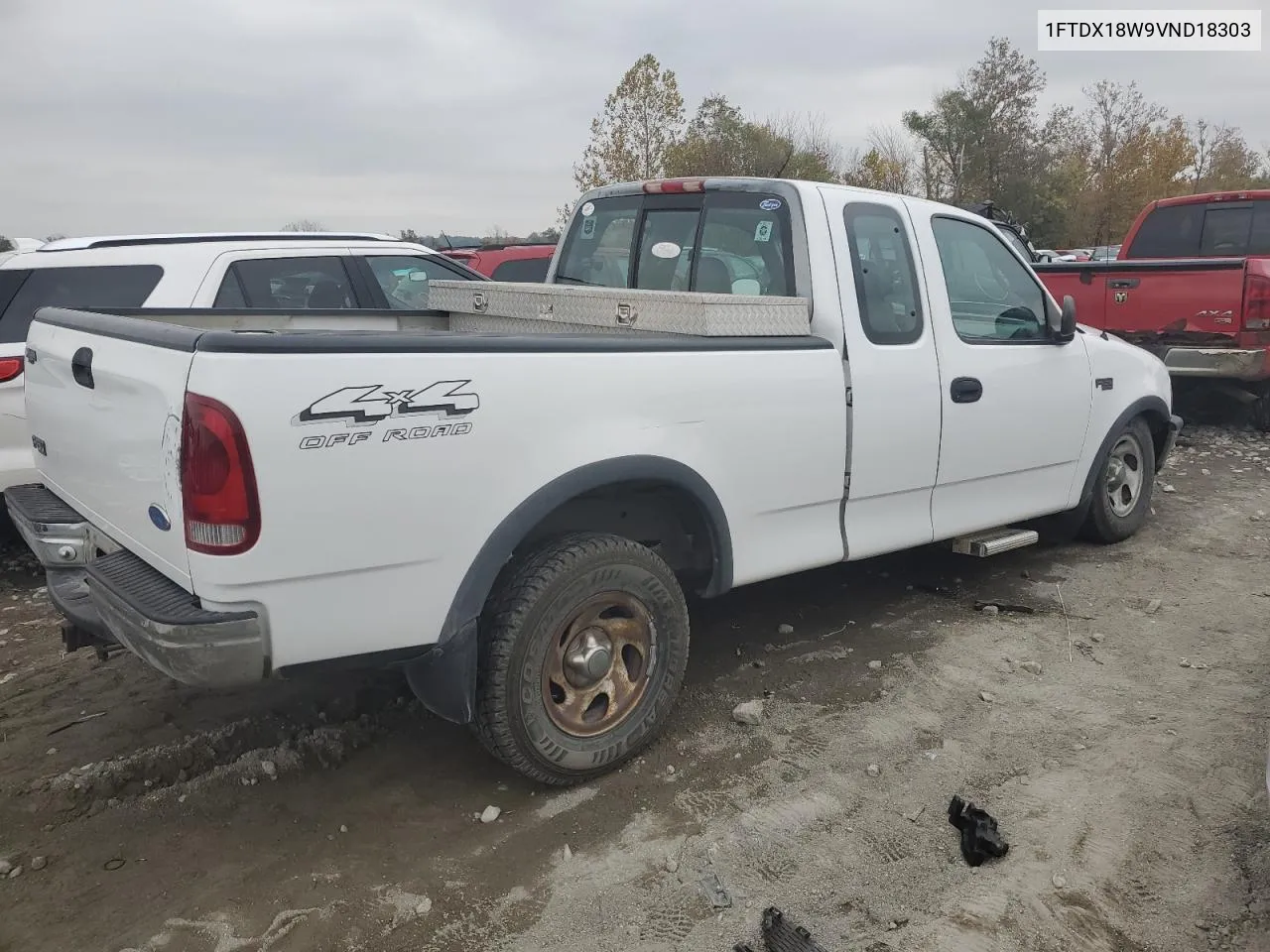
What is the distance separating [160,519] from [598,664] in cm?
143

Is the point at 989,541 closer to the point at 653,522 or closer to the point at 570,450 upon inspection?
the point at 653,522

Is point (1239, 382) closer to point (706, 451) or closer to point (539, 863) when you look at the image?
point (706, 451)

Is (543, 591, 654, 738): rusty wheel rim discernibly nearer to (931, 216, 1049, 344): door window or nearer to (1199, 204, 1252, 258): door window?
(931, 216, 1049, 344): door window

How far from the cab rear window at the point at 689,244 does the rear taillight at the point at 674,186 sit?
2cm

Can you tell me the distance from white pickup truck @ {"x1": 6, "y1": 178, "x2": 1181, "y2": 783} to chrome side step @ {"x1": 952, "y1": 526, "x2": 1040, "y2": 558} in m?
0.02

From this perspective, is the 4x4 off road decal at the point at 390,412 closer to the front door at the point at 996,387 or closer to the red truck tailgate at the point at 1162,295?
the front door at the point at 996,387

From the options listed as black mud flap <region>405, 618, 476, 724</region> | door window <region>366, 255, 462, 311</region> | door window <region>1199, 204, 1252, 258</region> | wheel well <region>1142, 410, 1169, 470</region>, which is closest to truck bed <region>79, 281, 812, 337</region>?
black mud flap <region>405, 618, 476, 724</region>

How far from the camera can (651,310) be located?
380 centimetres

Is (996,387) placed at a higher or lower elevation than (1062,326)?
lower

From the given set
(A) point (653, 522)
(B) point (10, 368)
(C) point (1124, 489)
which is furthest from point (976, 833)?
(B) point (10, 368)

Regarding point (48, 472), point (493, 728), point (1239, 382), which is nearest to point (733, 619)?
point (493, 728)

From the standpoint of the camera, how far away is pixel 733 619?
493cm

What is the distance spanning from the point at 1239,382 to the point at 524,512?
324 inches

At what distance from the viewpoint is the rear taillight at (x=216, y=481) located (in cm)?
249
